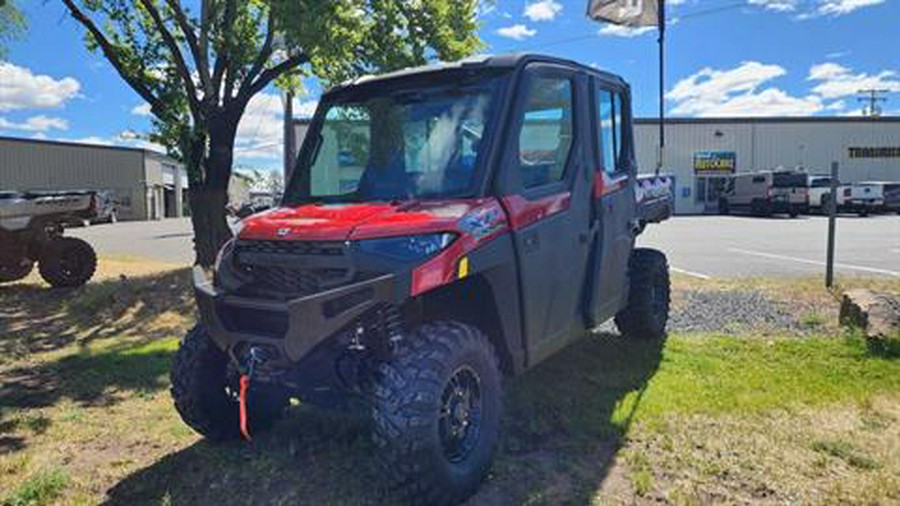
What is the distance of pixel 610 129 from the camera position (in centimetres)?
552

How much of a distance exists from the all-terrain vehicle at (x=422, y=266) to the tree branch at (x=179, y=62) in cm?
796

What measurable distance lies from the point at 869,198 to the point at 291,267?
37.2 metres

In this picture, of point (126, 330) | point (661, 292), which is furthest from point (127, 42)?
point (661, 292)

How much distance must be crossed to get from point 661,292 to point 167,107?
8515mm

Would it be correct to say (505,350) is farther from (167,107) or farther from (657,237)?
(657,237)

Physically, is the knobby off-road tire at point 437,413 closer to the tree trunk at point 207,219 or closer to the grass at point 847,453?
the grass at point 847,453

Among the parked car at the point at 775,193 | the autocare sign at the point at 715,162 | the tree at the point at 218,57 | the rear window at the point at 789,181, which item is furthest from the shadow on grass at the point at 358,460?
the autocare sign at the point at 715,162

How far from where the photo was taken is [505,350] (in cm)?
426

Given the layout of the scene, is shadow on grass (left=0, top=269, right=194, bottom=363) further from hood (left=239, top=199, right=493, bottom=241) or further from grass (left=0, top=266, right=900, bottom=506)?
hood (left=239, top=199, right=493, bottom=241)

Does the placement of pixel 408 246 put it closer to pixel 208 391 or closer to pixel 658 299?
pixel 208 391

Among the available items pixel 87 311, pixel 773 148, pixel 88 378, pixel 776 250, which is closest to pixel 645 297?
pixel 88 378

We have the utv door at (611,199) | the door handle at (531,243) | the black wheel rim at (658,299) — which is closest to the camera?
the door handle at (531,243)

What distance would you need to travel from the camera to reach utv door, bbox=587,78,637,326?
5.10 metres

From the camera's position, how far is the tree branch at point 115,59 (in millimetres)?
12055
